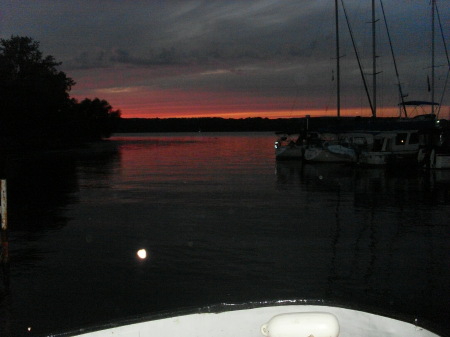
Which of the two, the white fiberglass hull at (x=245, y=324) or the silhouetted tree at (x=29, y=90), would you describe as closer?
the white fiberglass hull at (x=245, y=324)

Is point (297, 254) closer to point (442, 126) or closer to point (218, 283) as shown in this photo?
point (218, 283)

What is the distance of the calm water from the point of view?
7.36 metres

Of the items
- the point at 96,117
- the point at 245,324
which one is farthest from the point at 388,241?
the point at 96,117

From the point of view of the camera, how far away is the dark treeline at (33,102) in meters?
69.5

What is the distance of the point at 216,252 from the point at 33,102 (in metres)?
67.1

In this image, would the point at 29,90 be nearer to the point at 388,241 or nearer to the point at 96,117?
the point at 96,117

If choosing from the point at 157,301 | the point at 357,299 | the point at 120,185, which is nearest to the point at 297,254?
the point at 357,299

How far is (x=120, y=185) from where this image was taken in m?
23.3

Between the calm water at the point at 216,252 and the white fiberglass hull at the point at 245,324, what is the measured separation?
0.24m

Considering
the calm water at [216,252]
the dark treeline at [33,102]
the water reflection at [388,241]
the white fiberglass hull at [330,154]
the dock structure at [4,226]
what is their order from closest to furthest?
the calm water at [216,252]
the water reflection at [388,241]
the dock structure at [4,226]
the white fiberglass hull at [330,154]
the dark treeline at [33,102]

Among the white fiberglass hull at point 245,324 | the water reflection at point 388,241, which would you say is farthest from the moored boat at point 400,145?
the white fiberglass hull at point 245,324

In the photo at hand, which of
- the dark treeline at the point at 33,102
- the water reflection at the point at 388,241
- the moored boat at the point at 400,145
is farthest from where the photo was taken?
the dark treeline at the point at 33,102

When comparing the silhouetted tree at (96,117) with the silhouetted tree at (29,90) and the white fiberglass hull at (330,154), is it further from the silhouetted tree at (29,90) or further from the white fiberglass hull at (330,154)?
the white fiberglass hull at (330,154)

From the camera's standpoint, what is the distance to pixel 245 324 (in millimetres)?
3119
